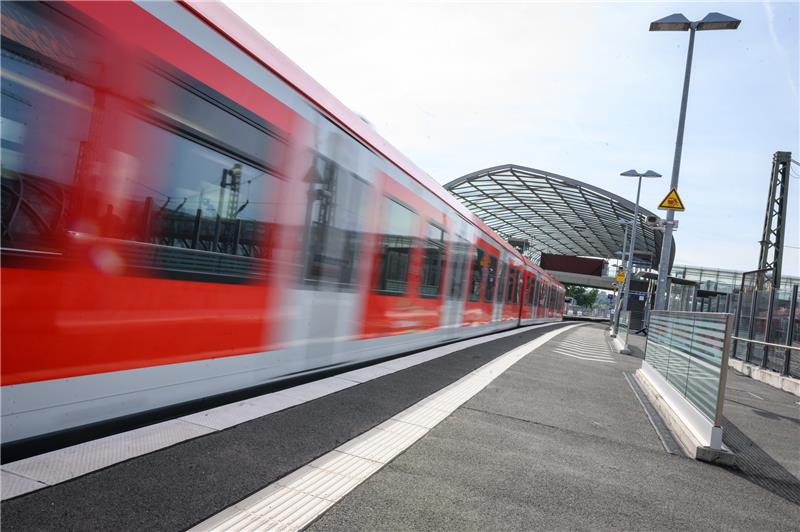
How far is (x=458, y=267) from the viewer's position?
411 inches

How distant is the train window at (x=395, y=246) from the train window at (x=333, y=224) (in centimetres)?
74

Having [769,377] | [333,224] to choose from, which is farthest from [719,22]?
Answer: [333,224]

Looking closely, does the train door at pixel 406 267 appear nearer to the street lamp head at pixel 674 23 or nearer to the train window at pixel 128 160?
the train window at pixel 128 160

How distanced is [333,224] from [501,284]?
36.3ft

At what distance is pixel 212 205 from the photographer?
12.0 ft

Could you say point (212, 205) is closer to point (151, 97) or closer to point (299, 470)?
point (151, 97)

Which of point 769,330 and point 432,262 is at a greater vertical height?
point 432,262

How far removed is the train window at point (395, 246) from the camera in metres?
6.61

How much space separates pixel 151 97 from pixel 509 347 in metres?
9.81

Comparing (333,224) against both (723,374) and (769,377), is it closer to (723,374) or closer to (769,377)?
(723,374)

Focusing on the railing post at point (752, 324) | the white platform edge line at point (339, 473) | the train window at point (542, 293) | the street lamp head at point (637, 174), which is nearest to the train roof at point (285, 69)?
the white platform edge line at point (339, 473)

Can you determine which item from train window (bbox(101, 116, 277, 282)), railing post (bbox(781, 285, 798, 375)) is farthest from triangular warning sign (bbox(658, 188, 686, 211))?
train window (bbox(101, 116, 277, 282))

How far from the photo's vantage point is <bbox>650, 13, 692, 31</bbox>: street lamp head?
1325cm

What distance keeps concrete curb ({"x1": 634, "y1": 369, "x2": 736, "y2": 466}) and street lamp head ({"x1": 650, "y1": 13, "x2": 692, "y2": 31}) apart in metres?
10.7
